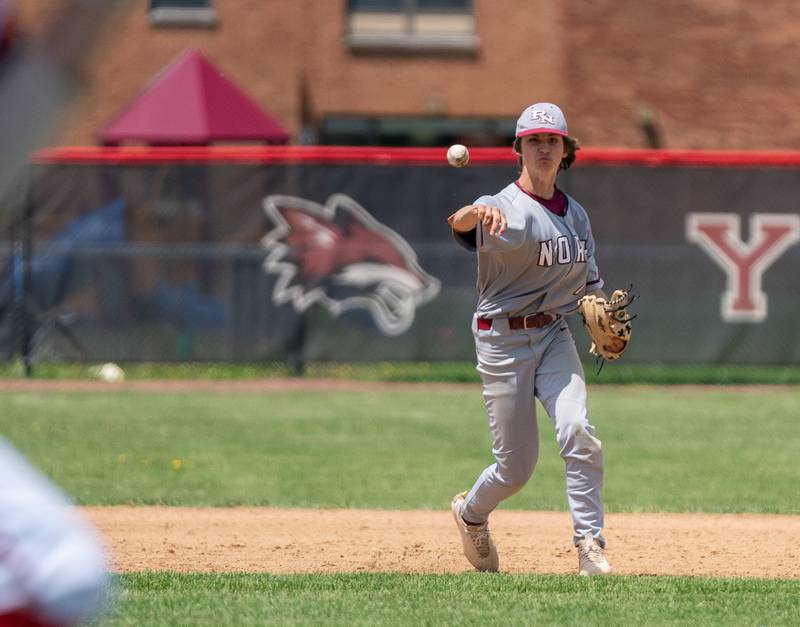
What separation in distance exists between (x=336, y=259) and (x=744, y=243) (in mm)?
4031

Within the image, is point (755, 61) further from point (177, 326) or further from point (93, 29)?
point (93, 29)

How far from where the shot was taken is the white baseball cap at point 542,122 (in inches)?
233

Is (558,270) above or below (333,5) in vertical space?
below

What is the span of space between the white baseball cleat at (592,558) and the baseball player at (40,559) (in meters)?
3.85

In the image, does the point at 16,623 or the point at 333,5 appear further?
the point at 333,5

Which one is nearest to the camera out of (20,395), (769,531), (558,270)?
(558,270)

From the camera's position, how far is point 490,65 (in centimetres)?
2350

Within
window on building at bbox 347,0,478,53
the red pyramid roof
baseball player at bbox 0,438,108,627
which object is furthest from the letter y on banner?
baseball player at bbox 0,438,108,627

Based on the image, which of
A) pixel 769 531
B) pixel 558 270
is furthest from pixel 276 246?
pixel 558 270

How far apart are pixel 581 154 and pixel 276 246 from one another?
10.2 feet

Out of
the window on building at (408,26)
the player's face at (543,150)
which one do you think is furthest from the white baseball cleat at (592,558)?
the window on building at (408,26)

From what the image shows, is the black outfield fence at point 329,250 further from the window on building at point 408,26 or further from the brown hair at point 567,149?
the window on building at point 408,26

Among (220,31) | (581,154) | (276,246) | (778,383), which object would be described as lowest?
(778,383)

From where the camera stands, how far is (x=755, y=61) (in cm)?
2412
